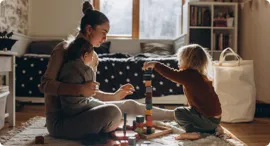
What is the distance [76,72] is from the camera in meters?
Answer: 1.30

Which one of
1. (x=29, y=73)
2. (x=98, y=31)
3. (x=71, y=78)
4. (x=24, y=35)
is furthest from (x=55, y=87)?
(x=24, y=35)

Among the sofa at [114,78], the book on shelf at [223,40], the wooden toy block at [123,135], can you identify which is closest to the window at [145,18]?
the book on shelf at [223,40]

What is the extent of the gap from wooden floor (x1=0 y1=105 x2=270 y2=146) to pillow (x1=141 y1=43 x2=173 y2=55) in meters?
1.42

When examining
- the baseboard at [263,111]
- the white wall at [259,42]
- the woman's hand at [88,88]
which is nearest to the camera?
the woman's hand at [88,88]

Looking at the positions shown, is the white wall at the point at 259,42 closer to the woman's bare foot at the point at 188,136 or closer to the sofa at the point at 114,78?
the sofa at the point at 114,78

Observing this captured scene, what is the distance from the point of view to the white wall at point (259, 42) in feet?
8.58

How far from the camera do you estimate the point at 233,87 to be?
217 centimetres

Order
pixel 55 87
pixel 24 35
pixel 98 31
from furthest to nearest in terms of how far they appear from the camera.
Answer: pixel 24 35 < pixel 98 31 < pixel 55 87

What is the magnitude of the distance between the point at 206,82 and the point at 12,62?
1157 millimetres

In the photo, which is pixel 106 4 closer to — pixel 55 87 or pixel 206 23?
pixel 206 23

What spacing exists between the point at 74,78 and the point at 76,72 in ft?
0.09

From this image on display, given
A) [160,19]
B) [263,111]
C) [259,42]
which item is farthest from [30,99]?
[259,42]

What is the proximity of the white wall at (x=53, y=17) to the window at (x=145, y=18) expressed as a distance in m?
0.35

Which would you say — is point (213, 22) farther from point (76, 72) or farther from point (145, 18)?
point (76, 72)
